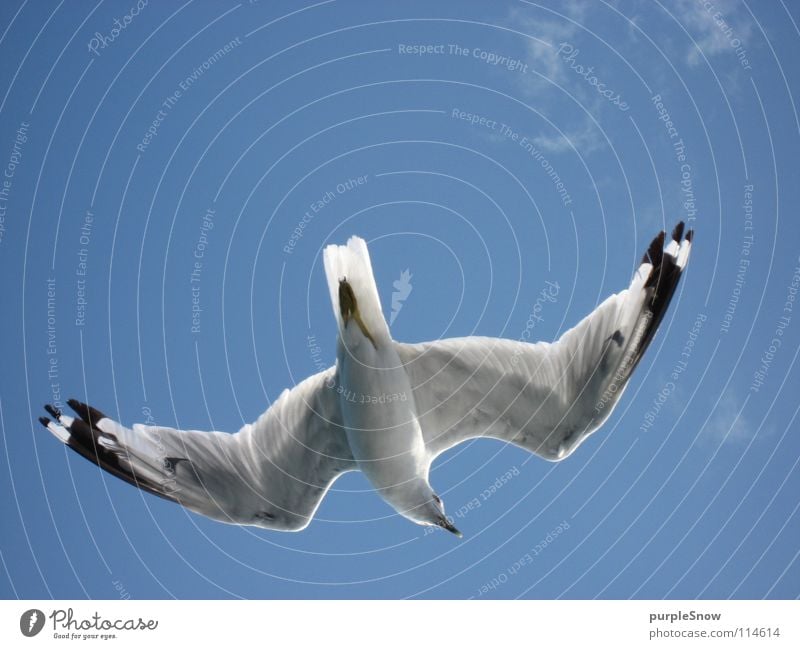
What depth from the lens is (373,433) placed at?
1311 centimetres

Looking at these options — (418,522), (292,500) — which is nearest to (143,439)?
(292,500)

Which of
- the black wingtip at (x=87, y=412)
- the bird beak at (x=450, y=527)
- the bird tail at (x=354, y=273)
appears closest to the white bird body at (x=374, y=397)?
the bird tail at (x=354, y=273)

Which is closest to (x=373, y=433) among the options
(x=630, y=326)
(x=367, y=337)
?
(x=367, y=337)

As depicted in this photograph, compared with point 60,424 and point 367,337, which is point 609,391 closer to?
point 367,337

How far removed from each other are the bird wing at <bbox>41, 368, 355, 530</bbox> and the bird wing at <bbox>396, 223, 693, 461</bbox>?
157cm

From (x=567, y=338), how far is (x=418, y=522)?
12.4 ft

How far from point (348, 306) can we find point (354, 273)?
18.6 inches

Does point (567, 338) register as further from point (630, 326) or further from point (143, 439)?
point (143, 439)

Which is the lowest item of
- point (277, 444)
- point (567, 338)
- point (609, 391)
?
point (277, 444)

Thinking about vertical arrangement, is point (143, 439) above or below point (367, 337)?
below
